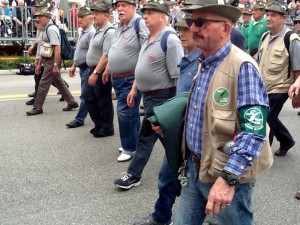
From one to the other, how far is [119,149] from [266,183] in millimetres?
1906

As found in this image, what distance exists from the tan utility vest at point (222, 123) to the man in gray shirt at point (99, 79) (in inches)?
137

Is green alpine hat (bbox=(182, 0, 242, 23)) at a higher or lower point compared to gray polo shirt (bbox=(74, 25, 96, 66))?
higher

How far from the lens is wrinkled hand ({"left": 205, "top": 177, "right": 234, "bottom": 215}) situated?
2061 millimetres

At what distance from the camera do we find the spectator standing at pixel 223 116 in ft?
6.78

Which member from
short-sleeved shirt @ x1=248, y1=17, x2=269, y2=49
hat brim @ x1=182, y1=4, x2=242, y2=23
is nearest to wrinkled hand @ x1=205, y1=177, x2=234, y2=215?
hat brim @ x1=182, y1=4, x2=242, y2=23

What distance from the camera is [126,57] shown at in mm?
4887

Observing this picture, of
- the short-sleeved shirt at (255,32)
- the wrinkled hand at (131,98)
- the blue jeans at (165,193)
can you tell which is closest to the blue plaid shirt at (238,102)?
the blue jeans at (165,193)

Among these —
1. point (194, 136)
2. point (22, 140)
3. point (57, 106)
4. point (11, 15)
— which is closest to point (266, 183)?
point (194, 136)

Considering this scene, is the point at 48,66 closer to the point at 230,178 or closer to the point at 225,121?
the point at 225,121

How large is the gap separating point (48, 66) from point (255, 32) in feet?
12.7

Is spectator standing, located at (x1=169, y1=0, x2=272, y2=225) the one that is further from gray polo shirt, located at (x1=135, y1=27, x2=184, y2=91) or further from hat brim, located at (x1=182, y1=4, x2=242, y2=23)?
gray polo shirt, located at (x1=135, y1=27, x2=184, y2=91)

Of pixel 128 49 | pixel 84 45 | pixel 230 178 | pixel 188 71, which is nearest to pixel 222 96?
pixel 230 178

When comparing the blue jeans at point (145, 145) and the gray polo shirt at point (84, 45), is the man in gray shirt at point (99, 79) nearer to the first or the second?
the gray polo shirt at point (84, 45)

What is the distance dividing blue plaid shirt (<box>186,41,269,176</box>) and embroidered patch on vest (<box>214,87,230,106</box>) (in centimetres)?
6
